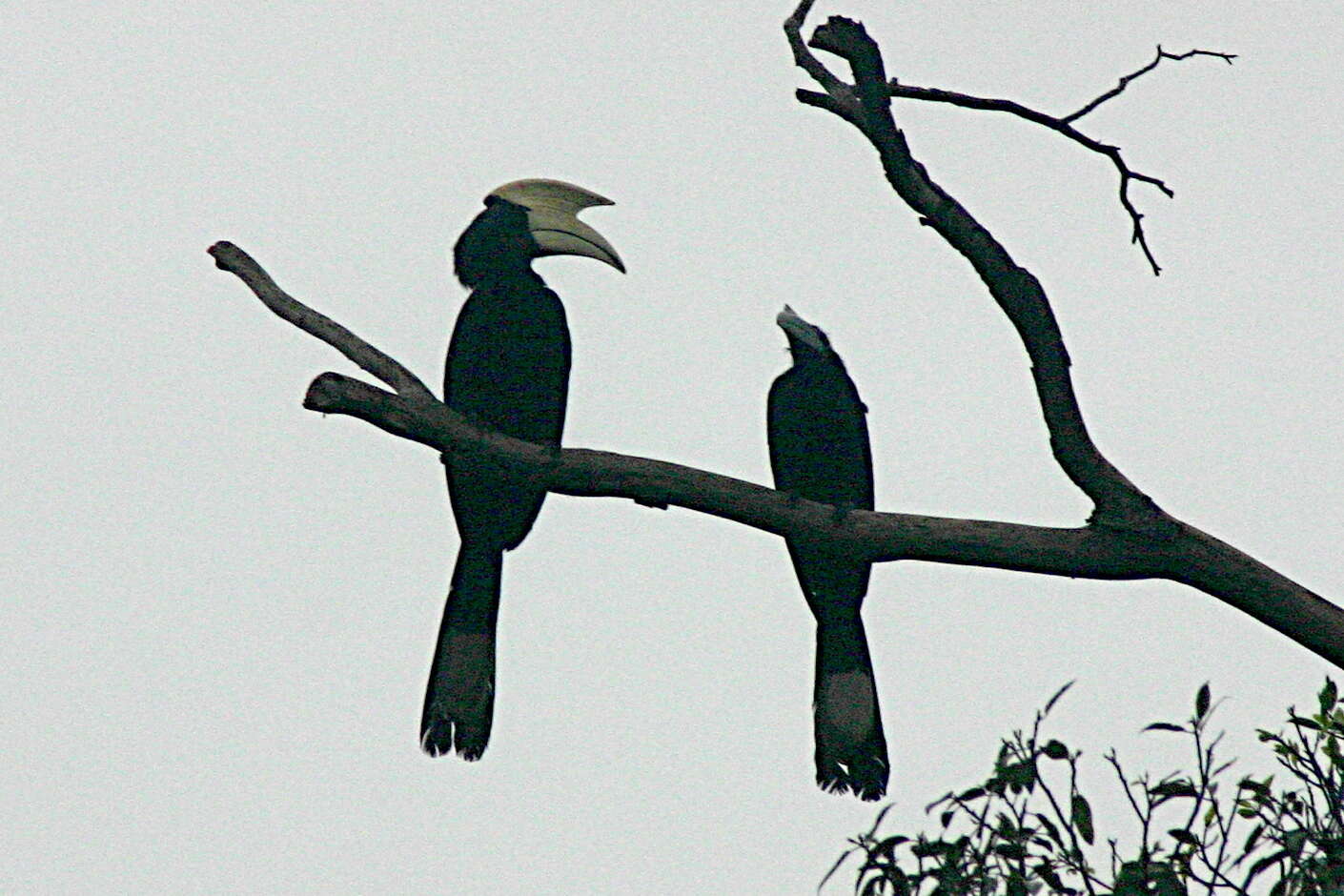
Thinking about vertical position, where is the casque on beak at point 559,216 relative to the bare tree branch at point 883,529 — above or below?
above

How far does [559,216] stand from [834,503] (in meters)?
1.59

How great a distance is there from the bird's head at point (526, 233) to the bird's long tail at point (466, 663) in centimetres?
118

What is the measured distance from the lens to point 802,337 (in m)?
7.64

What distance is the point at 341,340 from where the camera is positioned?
5.63 meters

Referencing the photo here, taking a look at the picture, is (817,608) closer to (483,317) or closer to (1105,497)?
(483,317)

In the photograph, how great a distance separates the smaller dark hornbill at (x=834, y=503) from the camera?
657 centimetres

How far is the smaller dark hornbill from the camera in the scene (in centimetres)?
657

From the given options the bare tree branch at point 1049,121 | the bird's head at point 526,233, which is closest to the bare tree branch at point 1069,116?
the bare tree branch at point 1049,121

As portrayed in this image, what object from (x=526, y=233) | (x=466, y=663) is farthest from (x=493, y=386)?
(x=466, y=663)

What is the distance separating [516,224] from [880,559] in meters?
2.75

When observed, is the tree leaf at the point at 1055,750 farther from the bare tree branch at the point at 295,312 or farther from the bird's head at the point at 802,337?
the bird's head at the point at 802,337

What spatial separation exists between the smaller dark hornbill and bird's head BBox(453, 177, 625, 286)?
861 mm

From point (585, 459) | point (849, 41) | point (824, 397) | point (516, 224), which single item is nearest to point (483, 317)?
point (516, 224)

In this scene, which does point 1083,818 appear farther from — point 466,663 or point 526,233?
point 526,233
